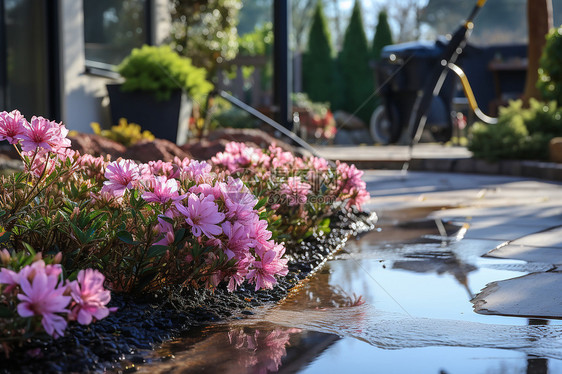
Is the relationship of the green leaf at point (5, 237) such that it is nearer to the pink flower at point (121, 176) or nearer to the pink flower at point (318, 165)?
the pink flower at point (121, 176)

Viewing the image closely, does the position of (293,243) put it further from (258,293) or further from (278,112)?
(278,112)

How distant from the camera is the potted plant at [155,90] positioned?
7.70 metres

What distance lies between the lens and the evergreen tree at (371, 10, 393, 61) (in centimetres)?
2142

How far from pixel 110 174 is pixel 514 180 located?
20.9 feet

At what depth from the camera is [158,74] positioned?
7711mm

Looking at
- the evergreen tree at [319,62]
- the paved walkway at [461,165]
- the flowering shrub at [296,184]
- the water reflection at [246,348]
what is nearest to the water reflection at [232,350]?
the water reflection at [246,348]

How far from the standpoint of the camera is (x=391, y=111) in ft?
47.2

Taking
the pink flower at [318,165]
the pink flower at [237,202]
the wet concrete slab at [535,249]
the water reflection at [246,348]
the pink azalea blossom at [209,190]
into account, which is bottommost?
the wet concrete slab at [535,249]

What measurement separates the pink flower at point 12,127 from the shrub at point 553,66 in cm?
868

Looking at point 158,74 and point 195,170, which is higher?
point 158,74

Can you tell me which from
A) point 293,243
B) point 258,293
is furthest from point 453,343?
point 293,243

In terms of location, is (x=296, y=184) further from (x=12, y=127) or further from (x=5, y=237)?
(x=5, y=237)

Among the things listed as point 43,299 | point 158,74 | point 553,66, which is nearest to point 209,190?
point 43,299

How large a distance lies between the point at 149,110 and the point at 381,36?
1489 centimetres
